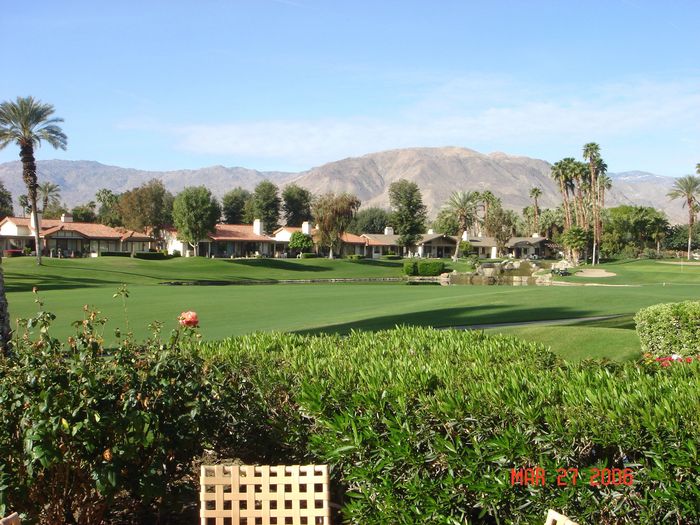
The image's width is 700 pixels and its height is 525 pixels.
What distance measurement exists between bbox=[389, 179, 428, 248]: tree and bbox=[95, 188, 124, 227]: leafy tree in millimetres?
48124

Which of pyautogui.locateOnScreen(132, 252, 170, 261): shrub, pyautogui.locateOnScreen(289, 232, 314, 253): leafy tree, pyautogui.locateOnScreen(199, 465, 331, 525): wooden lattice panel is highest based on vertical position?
pyautogui.locateOnScreen(289, 232, 314, 253): leafy tree

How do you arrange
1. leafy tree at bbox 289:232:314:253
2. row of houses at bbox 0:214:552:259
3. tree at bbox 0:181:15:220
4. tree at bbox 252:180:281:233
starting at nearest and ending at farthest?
row of houses at bbox 0:214:552:259, leafy tree at bbox 289:232:314:253, tree at bbox 0:181:15:220, tree at bbox 252:180:281:233

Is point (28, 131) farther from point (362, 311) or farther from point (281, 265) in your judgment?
point (362, 311)

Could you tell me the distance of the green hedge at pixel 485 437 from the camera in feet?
13.5

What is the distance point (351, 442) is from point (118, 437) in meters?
1.64

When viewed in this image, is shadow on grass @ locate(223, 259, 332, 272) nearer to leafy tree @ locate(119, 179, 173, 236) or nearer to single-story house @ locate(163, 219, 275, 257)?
single-story house @ locate(163, 219, 275, 257)

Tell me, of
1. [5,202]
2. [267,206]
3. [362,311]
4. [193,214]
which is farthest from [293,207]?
[362,311]

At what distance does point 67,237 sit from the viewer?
93.0 metres

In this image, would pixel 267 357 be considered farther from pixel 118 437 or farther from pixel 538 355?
pixel 538 355

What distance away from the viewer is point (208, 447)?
5.70 meters

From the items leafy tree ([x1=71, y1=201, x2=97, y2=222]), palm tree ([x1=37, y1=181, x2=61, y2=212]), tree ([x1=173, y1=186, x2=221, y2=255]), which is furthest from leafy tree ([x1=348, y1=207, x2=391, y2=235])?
tree ([x1=173, y1=186, x2=221, y2=255])

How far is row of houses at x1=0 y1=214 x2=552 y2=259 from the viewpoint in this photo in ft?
307

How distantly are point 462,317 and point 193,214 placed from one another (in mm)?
63617

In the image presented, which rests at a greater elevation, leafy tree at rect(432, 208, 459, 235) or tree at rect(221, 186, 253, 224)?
tree at rect(221, 186, 253, 224)
